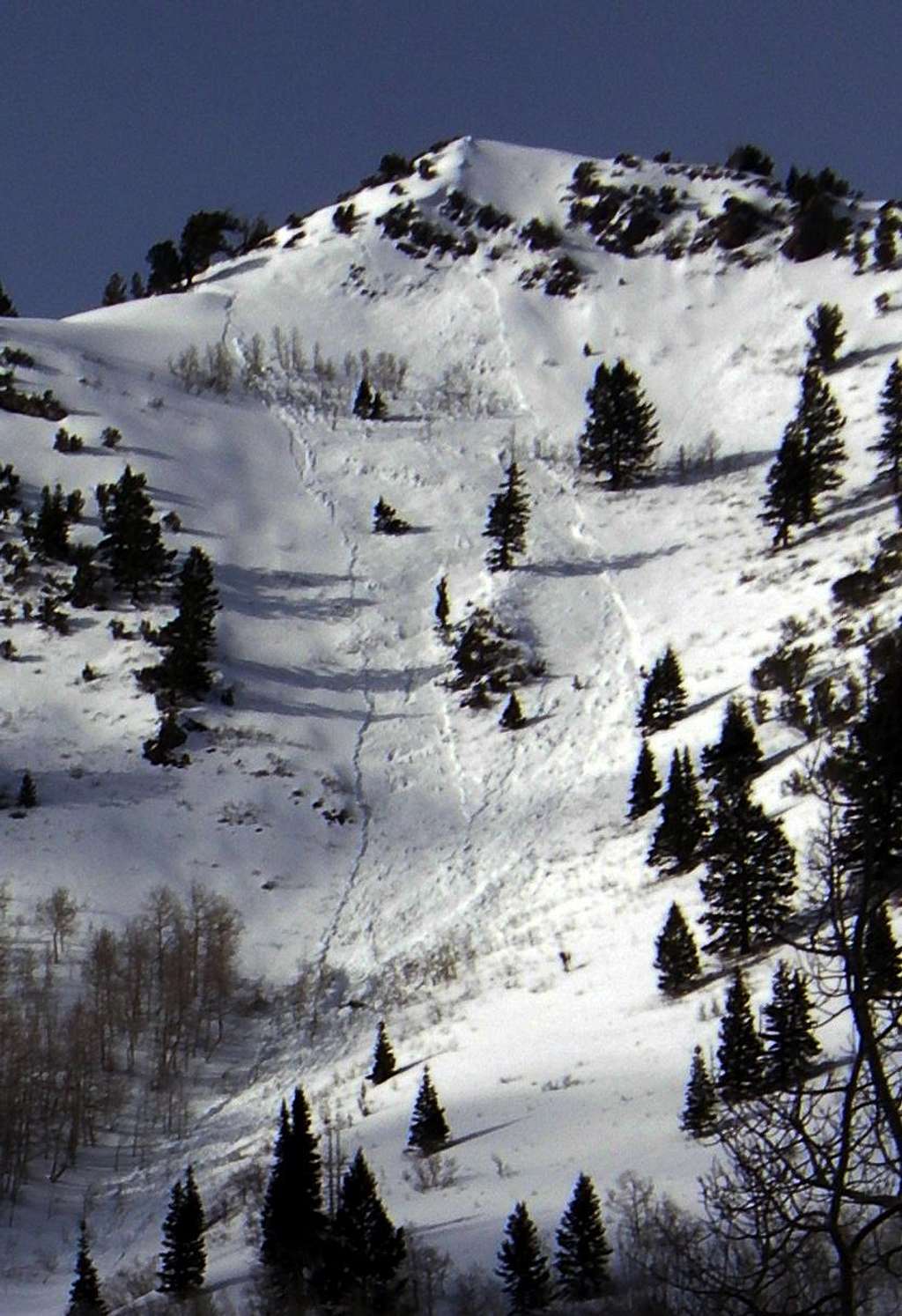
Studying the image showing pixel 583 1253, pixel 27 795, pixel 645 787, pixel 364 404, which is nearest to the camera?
pixel 583 1253

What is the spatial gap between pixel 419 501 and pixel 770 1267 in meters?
89.8

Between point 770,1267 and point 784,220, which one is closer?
point 770,1267

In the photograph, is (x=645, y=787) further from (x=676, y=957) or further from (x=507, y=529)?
(x=507, y=529)

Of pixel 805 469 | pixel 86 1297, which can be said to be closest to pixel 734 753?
pixel 86 1297

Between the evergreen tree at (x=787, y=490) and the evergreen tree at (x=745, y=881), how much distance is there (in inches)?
1606

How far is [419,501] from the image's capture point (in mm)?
95375

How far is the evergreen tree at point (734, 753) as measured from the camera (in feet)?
162

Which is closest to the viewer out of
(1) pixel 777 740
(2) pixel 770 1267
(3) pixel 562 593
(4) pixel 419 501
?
(2) pixel 770 1267

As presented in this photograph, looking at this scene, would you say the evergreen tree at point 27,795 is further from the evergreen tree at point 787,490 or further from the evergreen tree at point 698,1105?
the evergreen tree at point 787,490

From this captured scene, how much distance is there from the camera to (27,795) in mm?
61406

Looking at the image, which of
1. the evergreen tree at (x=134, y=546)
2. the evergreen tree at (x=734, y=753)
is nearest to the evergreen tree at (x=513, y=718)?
the evergreen tree at (x=734, y=753)

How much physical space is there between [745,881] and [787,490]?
44.0 meters

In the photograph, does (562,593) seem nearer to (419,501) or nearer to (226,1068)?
(419,501)

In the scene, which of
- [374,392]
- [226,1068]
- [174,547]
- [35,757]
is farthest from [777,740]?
[374,392]
